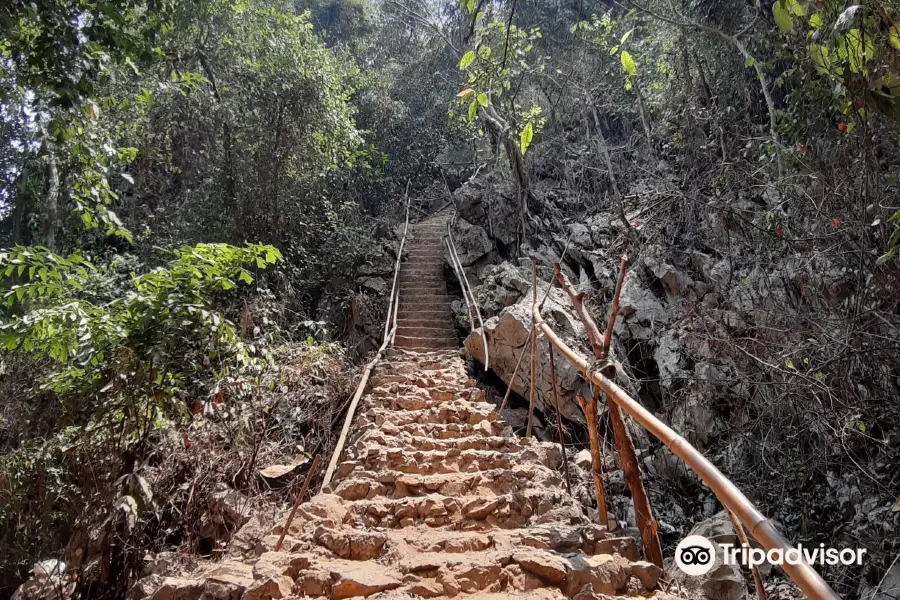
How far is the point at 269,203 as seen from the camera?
8312mm

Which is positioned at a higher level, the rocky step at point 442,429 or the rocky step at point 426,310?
the rocky step at point 426,310

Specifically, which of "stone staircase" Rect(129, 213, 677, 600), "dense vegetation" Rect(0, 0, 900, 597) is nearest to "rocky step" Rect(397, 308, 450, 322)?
"dense vegetation" Rect(0, 0, 900, 597)

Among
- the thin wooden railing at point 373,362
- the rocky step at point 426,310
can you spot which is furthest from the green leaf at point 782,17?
the rocky step at point 426,310

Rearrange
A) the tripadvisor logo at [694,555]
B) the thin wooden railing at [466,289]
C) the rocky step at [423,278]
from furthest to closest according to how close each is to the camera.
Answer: the rocky step at [423,278], the thin wooden railing at [466,289], the tripadvisor logo at [694,555]

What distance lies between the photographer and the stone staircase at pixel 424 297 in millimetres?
8015

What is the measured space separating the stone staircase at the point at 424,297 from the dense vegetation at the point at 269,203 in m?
0.94

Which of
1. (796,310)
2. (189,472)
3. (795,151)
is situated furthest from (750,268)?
(189,472)

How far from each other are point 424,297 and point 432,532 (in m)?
6.51

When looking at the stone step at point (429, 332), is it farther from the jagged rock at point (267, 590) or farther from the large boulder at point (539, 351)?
the jagged rock at point (267, 590)

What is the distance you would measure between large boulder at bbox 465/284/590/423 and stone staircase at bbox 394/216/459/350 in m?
1.38

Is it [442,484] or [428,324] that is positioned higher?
[428,324]

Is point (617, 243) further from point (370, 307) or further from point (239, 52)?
point (239, 52)

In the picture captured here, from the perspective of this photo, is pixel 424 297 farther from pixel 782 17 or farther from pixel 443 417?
pixel 782 17

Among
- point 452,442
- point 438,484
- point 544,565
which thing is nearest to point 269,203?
point 452,442
